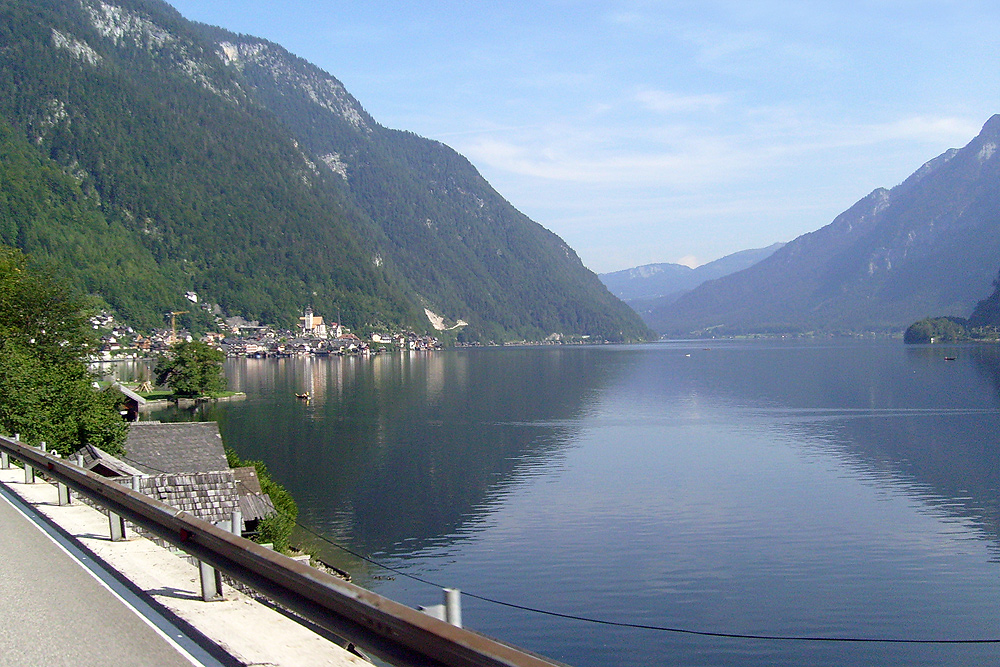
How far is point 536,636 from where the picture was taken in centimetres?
2525

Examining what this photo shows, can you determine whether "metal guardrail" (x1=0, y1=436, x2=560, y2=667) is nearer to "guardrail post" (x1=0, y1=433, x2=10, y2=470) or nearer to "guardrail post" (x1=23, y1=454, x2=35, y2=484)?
"guardrail post" (x1=23, y1=454, x2=35, y2=484)

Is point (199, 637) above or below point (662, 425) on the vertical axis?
above

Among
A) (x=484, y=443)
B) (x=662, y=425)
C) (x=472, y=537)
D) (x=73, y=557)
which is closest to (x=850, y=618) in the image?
(x=472, y=537)

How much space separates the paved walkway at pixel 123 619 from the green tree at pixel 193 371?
304ft

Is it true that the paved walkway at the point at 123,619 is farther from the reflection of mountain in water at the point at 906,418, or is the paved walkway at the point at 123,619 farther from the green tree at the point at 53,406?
the reflection of mountain in water at the point at 906,418

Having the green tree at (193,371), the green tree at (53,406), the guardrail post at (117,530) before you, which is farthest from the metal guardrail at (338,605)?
the green tree at (193,371)

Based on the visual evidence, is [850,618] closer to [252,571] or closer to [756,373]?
[252,571]

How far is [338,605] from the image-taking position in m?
6.85

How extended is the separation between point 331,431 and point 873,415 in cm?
4750

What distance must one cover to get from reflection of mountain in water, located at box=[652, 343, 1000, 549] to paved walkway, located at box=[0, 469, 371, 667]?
35455mm

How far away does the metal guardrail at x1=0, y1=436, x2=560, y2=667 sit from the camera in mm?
5543

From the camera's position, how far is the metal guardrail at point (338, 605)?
5543 millimetres

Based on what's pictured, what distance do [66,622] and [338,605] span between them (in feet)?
Answer: 12.1

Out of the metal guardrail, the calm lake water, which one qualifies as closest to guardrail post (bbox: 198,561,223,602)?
the metal guardrail
